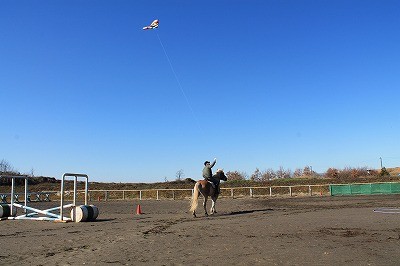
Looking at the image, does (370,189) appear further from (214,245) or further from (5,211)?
(214,245)

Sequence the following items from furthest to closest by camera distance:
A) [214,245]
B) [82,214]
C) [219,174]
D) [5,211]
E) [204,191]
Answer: [219,174] < [204,191] < [5,211] < [82,214] < [214,245]

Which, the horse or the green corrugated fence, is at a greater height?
the horse

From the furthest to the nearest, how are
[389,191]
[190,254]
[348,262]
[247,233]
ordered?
1. [389,191]
2. [247,233]
3. [190,254]
4. [348,262]

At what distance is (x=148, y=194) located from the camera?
46250 millimetres

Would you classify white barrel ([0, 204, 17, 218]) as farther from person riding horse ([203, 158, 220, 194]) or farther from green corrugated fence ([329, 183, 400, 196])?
green corrugated fence ([329, 183, 400, 196])

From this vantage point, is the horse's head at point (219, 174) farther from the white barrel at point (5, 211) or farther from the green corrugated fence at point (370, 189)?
the green corrugated fence at point (370, 189)

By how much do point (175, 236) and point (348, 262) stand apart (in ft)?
14.9

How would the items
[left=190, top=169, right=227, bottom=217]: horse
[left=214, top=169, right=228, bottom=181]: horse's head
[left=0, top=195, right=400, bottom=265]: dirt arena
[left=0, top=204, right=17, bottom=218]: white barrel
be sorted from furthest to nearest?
1. [left=214, top=169, right=228, bottom=181]: horse's head
2. [left=0, top=204, right=17, bottom=218]: white barrel
3. [left=190, top=169, right=227, bottom=217]: horse
4. [left=0, top=195, right=400, bottom=265]: dirt arena

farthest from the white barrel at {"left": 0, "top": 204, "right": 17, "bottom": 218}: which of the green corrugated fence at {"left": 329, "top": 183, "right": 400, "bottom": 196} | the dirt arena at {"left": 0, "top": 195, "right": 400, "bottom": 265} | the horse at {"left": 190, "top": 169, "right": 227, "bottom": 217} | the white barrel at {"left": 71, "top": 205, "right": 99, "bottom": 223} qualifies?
the green corrugated fence at {"left": 329, "top": 183, "right": 400, "bottom": 196}

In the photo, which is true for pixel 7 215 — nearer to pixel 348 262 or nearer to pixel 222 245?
pixel 222 245

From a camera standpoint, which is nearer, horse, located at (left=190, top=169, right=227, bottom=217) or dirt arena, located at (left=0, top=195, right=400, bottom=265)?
dirt arena, located at (left=0, top=195, right=400, bottom=265)

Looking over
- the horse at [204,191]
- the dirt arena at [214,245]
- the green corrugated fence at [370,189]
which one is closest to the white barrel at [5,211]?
the dirt arena at [214,245]

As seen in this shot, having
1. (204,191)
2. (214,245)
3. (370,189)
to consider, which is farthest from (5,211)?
(370,189)

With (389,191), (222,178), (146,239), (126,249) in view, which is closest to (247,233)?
(146,239)
